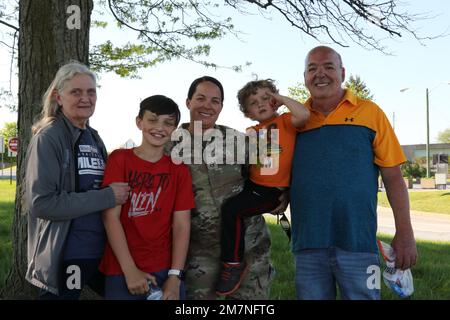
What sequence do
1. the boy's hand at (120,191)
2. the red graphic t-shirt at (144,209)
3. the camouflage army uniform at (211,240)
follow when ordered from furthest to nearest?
the camouflage army uniform at (211,240), the red graphic t-shirt at (144,209), the boy's hand at (120,191)

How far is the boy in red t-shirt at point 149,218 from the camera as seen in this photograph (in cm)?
276

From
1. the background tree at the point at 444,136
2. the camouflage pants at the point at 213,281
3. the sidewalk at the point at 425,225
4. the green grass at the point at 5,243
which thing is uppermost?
the background tree at the point at 444,136

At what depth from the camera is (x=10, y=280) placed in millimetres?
4629

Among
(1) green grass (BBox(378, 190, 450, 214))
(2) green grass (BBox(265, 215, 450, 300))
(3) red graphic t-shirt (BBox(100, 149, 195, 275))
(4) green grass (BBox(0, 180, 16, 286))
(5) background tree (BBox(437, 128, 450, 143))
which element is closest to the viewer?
(3) red graphic t-shirt (BBox(100, 149, 195, 275))

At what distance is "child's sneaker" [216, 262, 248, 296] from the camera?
318 centimetres

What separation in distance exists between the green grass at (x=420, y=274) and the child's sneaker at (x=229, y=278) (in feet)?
6.74

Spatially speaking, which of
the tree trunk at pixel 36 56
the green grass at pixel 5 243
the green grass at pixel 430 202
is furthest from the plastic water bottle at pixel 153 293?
the green grass at pixel 430 202

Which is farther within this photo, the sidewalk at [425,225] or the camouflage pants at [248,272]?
the sidewalk at [425,225]

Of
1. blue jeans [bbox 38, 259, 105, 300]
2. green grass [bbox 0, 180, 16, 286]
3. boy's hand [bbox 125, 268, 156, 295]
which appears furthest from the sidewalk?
blue jeans [bbox 38, 259, 105, 300]

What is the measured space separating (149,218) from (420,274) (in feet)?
17.8

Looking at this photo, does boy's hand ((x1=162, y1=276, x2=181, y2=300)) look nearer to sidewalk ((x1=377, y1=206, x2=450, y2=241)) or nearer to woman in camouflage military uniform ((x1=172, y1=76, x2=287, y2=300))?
woman in camouflage military uniform ((x1=172, y1=76, x2=287, y2=300))

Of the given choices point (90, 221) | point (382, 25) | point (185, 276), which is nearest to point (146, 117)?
point (90, 221)

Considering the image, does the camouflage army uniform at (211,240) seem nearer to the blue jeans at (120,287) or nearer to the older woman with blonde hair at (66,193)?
the blue jeans at (120,287)
